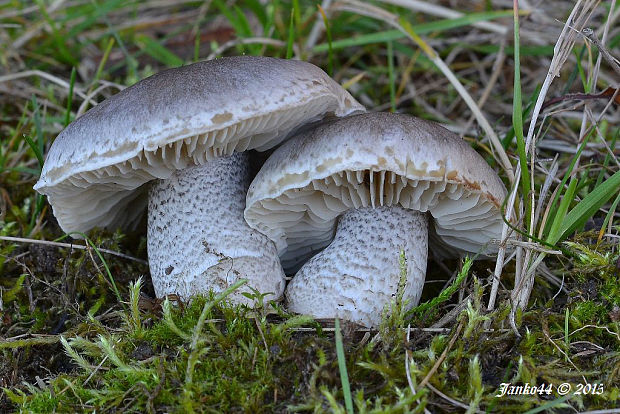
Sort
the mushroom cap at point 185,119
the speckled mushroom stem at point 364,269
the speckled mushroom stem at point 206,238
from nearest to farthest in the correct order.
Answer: the mushroom cap at point 185,119, the speckled mushroom stem at point 364,269, the speckled mushroom stem at point 206,238

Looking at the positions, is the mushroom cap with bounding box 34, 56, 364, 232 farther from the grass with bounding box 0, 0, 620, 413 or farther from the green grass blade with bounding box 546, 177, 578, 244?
the green grass blade with bounding box 546, 177, 578, 244

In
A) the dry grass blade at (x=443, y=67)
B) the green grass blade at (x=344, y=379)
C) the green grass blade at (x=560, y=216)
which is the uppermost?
the dry grass blade at (x=443, y=67)

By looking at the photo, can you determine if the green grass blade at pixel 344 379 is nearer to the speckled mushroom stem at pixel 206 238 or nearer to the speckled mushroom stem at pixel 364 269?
the speckled mushroom stem at pixel 364 269

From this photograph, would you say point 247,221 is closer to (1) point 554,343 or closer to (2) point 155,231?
(2) point 155,231

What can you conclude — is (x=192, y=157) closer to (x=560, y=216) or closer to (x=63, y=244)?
(x=63, y=244)

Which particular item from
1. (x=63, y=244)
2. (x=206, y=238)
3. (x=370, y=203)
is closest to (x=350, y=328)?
(x=370, y=203)

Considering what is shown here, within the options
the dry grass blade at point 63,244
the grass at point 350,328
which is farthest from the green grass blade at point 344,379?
the dry grass blade at point 63,244
